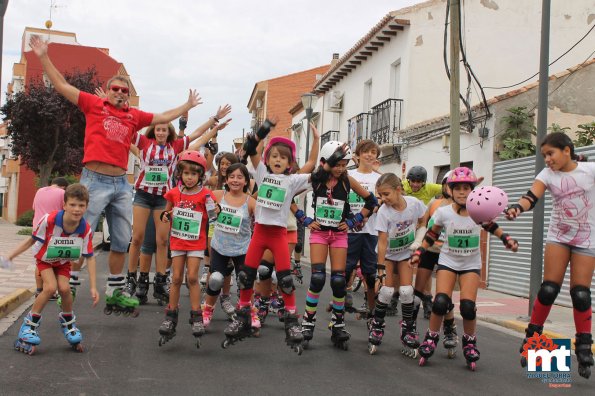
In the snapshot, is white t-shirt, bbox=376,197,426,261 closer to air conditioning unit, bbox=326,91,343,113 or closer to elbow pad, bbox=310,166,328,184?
elbow pad, bbox=310,166,328,184

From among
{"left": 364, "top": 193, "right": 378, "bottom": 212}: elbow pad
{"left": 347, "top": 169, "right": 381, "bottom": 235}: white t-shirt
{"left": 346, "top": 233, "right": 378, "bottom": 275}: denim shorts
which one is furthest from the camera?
{"left": 346, "top": 233, "right": 378, "bottom": 275}: denim shorts

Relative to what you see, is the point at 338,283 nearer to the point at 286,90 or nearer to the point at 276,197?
the point at 276,197

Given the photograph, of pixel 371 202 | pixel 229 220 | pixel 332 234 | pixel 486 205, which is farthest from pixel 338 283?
pixel 486 205

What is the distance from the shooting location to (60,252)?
598 cm

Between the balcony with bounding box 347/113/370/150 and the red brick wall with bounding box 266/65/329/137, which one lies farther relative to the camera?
the red brick wall with bounding box 266/65/329/137

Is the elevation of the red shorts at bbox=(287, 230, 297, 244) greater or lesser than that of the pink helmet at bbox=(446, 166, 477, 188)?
lesser

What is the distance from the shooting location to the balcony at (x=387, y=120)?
23.9 meters

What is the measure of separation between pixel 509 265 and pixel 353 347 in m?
8.92

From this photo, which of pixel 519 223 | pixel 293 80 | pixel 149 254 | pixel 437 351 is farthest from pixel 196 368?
pixel 293 80

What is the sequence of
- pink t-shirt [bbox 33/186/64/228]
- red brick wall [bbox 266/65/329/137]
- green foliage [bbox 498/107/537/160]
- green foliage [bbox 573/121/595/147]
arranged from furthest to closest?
red brick wall [bbox 266/65/329/137], green foliage [bbox 498/107/537/160], green foliage [bbox 573/121/595/147], pink t-shirt [bbox 33/186/64/228]

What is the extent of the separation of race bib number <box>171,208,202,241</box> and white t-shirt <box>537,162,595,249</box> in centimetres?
321

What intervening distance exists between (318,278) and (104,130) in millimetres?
2501

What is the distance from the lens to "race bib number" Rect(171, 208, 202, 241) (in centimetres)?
665

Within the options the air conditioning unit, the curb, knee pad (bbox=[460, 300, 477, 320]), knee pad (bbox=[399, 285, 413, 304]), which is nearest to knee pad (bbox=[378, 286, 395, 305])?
knee pad (bbox=[399, 285, 413, 304])
